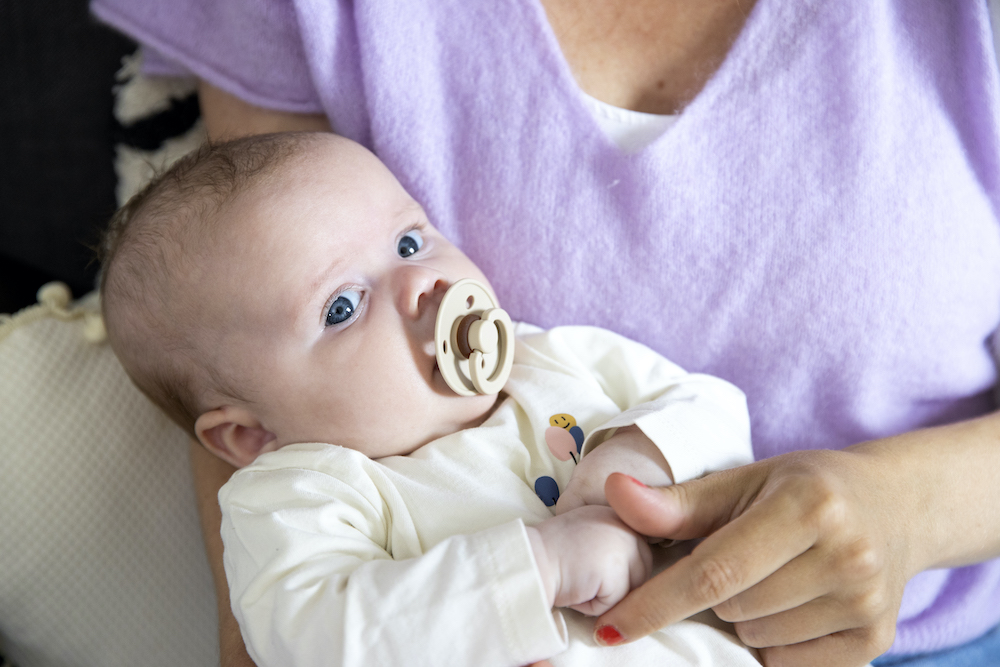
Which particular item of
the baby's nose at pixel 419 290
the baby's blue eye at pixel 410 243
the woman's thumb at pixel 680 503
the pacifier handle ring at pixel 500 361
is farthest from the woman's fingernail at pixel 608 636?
the baby's blue eye at pixel 410 243

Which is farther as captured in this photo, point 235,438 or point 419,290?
point 235,438

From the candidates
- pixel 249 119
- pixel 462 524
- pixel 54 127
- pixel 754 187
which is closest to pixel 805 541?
pixel 462 524

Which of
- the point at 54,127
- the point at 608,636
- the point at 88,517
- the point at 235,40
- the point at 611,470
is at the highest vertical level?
the point at 235,40

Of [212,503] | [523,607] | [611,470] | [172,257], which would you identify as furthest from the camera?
[212,503]

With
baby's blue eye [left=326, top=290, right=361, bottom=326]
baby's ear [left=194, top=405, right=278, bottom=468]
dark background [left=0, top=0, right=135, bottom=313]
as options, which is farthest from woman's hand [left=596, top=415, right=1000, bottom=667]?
dark background [left=0, top=0, right=135, bottom=313]

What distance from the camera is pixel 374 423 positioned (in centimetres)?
90

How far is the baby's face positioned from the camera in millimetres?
892

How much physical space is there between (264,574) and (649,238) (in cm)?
63

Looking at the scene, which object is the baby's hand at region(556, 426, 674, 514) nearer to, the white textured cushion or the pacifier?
the pacifier

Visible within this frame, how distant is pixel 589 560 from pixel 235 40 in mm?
928

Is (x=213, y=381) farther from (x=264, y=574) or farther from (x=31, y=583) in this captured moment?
(x=31, y=583)

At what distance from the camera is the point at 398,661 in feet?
2.25

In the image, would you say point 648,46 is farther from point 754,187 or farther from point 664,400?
point 664,400

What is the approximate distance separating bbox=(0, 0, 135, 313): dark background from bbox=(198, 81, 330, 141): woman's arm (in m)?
0.31
